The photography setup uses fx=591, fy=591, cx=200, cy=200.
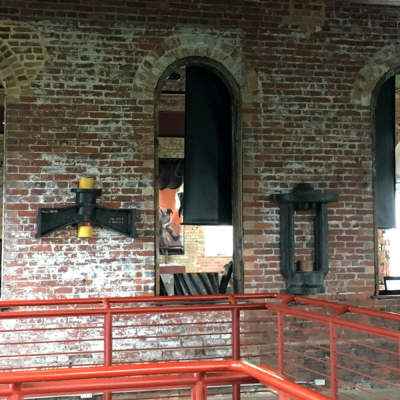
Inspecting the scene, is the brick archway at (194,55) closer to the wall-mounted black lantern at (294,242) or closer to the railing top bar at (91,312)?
the wall-mounted black lantern at (294,242)

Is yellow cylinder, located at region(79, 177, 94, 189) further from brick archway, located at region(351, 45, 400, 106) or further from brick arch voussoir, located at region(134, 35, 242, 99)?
brick archway, located at region(351, 45, 400, 106)

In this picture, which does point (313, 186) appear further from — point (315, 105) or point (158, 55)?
point (158, 55)

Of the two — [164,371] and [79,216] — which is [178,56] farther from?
[164,371]

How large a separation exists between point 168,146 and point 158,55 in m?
6.81

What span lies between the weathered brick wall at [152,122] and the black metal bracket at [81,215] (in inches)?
3.9

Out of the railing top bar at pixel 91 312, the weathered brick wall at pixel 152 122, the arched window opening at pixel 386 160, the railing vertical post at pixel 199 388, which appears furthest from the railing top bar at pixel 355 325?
the arched window opening at pixel 386 160

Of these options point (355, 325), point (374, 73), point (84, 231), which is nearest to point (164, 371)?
point (355, 325)

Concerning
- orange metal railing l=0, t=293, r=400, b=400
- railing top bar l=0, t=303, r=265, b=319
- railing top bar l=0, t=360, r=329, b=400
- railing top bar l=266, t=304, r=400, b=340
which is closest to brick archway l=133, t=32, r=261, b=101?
orange metal railing l=0, t=293, r=400, b=400

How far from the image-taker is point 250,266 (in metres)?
6.17

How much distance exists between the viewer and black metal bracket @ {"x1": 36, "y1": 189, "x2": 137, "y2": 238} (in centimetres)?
573

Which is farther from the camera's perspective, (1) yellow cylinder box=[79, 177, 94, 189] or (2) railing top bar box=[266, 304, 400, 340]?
(1) yellow cylinder box=[79, 177, 94, 189]

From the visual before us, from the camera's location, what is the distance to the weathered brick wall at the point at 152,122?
5.82 meters

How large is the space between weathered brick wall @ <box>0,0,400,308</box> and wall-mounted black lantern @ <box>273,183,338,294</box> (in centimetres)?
12

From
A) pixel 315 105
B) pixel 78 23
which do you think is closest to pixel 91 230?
pixel 78 23
